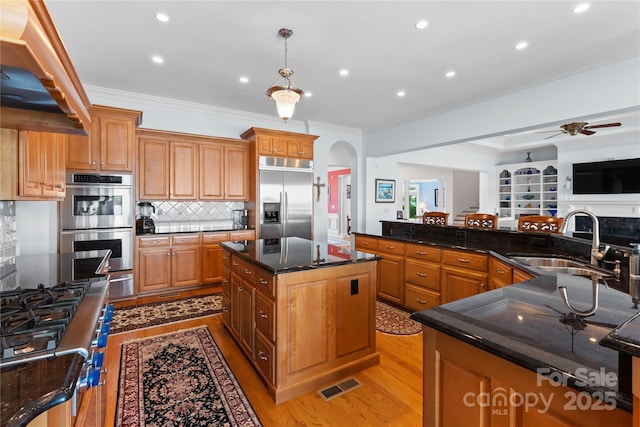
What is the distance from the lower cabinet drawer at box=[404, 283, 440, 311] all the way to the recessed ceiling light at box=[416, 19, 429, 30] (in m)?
2.69

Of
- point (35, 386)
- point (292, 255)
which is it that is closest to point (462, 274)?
point (292, 255)

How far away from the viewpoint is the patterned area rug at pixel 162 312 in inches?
133

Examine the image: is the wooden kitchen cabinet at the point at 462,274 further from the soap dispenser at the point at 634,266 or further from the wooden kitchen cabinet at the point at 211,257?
the wooden kitchen cabinet at the point at 211,257

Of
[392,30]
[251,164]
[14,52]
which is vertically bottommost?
[14,52]

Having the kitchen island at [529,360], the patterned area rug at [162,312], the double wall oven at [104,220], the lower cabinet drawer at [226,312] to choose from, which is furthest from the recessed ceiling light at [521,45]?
the double wall oven at [104,220]

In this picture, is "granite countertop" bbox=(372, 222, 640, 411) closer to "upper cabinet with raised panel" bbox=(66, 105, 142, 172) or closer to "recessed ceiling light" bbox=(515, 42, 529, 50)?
"recessed ceiling light" bbox=(515, 42, 529, 50)

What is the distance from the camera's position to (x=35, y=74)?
2.79ft

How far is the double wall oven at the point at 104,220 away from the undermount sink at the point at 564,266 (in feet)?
15.3

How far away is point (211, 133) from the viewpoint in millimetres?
5102

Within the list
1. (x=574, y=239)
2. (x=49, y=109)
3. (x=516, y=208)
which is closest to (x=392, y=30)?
(x=574, y=239)

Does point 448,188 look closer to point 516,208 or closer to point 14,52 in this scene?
point 516,208

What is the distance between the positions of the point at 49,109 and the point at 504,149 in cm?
950

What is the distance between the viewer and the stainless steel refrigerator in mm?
5152

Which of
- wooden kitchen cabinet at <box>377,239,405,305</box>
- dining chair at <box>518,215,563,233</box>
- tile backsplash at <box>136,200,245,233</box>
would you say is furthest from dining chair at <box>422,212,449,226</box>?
tile backsplash at <box>136,200,245,233</box>
